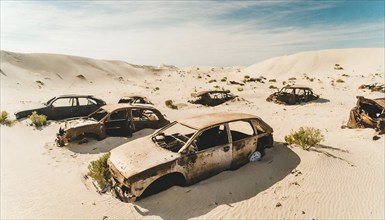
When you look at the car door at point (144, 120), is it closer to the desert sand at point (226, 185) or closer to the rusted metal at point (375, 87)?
the desert sand at point (226, 185)

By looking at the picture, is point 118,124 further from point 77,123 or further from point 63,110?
point 63,110

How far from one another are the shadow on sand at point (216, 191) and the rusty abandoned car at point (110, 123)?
5.06 m

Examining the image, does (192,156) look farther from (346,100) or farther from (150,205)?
(346,100)

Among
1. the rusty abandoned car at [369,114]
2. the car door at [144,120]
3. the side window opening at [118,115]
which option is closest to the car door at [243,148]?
the car door at [144,120]

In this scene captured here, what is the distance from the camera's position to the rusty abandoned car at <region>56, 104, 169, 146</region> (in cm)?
988

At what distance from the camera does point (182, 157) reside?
6.07m

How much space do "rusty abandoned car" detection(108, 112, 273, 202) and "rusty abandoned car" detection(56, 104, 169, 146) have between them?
125 inches

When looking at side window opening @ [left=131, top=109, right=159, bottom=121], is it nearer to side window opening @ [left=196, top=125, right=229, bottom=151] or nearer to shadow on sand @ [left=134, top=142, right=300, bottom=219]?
side window opening @ [left=196, top=125, right=229, bottom=151]

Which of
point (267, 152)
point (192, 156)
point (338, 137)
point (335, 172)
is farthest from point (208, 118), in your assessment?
point (338, 137)

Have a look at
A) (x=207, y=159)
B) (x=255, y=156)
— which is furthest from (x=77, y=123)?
(x=255, y=156)

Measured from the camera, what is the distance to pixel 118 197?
6.04m

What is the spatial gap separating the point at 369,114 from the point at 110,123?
11747 mm

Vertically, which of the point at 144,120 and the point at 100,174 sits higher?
the point at 144,120

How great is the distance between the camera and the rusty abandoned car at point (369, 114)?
11344 mm
